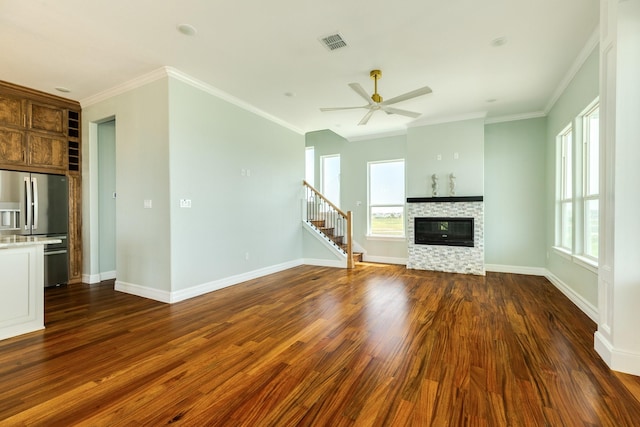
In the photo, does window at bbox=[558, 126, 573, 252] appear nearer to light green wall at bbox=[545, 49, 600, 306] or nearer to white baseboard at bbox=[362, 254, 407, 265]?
light green wall at bbox=[545, 49, 600, 306]

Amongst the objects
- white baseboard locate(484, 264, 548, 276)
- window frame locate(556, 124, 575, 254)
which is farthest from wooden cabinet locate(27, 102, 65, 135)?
white baseboard locate(484, 264, 548, 276)

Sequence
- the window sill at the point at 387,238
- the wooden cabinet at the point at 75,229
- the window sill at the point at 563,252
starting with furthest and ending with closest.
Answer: the window sill at the point at 387,238
the wooden cabinet at the point at 75,229
the window sill at the point at 563,252

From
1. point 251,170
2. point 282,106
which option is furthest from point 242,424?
point 282,106

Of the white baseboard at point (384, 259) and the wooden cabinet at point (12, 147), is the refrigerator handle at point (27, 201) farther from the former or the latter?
the white baseboard at point (384, 259)

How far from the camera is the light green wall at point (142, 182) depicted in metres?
3.89

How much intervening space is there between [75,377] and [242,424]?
4.62 feet

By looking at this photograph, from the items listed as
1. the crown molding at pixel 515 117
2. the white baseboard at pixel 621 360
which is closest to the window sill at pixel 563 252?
the white baseboard at pixel 621 360

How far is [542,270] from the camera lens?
5516 millimetres

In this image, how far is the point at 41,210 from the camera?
4.48 m

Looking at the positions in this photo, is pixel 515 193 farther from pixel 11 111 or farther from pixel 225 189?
pixel 11 111

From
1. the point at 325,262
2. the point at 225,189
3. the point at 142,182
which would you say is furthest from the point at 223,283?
the point at 325,262

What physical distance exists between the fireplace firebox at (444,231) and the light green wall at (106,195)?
589 cm

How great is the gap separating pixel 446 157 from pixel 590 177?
256 cm

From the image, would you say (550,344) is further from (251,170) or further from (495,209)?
(251,170)
